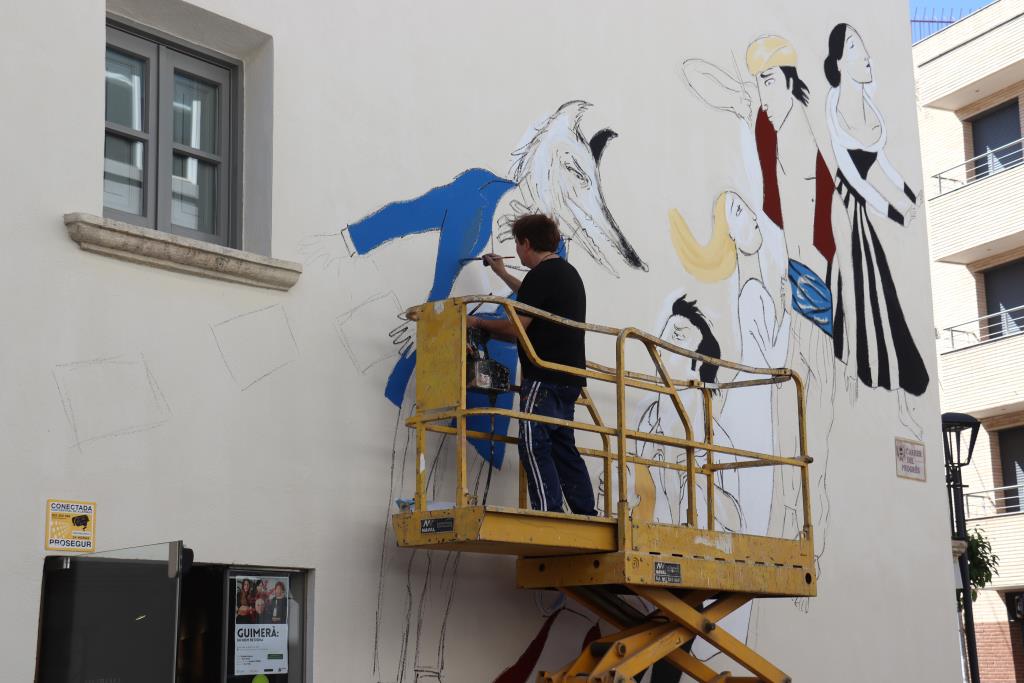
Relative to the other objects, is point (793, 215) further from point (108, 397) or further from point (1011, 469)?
point (1011, 469)

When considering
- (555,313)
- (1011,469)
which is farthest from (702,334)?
(1011,469)

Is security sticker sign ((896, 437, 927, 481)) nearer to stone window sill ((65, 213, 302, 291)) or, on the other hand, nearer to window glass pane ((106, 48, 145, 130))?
stone window sill ((65, 213, 302, 291))

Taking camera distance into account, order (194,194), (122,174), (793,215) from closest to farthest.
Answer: (122,174) → (194,194) → (793,215)

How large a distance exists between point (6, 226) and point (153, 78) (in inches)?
60.1

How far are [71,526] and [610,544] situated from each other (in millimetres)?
2978

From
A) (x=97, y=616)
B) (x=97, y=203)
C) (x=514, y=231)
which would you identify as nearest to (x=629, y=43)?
(x=514, y=231)

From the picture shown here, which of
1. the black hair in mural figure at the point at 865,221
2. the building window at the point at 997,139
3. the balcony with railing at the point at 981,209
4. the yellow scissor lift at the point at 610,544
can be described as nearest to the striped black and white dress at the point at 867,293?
the black hair in mural figure at the point at 865,221

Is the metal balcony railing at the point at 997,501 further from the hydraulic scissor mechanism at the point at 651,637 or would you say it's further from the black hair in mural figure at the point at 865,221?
the hydraulic scissor mechanism at the point at 651,637

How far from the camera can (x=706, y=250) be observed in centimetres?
1083

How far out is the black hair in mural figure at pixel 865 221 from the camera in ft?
40.8

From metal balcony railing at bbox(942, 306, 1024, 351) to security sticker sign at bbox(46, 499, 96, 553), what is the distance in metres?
22.6

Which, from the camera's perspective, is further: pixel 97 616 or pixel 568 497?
pixel 568 497

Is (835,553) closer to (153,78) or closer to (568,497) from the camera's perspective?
(568,497)

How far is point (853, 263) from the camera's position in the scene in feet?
41.1
